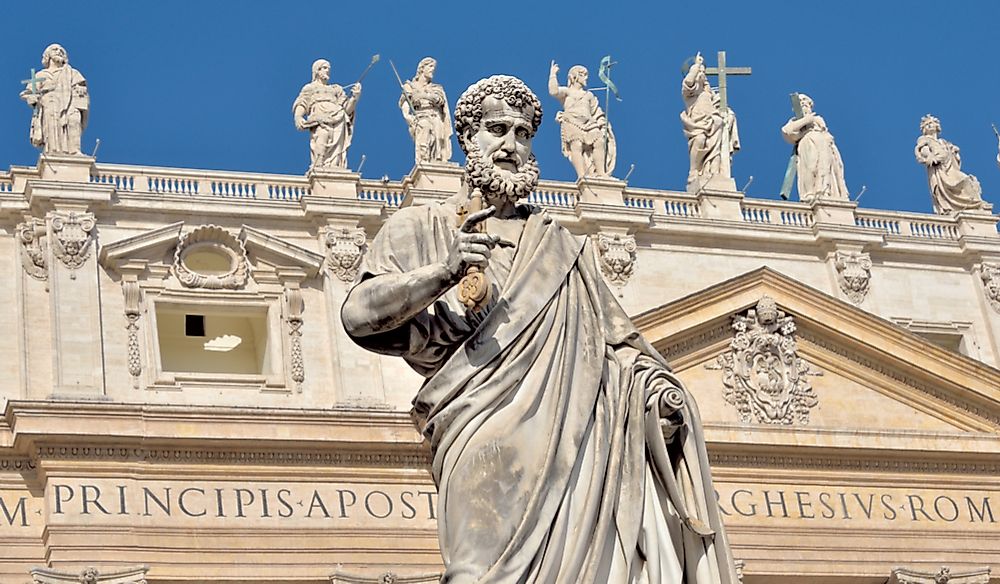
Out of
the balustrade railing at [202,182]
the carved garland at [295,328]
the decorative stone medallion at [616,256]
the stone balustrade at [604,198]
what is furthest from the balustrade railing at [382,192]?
the decorative stone medallion at [616,256]

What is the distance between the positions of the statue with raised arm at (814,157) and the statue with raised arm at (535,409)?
24.5m

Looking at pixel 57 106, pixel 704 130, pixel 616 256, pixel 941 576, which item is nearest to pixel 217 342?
pixel 57 106

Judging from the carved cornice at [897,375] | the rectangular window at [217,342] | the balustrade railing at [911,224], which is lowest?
the carved cornice at [897,375]

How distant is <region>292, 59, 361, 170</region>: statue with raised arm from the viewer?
2675cm

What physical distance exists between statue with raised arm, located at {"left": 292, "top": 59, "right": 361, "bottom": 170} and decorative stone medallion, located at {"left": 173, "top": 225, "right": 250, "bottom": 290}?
4.52ft

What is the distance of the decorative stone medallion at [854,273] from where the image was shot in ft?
95.0

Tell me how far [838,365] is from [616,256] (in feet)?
11.5

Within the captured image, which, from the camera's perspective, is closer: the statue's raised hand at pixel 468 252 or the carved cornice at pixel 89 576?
the statue's raised hand at pixel 468 252

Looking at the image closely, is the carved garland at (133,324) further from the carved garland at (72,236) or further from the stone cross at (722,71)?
the stone cross at (722,71)

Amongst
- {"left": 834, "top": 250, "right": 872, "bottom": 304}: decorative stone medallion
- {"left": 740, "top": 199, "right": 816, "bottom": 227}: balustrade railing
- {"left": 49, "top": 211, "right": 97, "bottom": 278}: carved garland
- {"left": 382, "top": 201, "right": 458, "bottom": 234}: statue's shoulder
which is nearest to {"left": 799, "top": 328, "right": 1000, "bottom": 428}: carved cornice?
{"left": 834, "top": 250, "right": 872, "bottom": 304}: decorative stone medallion

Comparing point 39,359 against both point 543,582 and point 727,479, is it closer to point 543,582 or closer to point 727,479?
point 727,479

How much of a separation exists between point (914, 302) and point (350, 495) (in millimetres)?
8413

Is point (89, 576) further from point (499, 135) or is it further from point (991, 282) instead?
point (499, 135)

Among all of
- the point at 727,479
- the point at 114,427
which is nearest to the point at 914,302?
the point at 727,479
